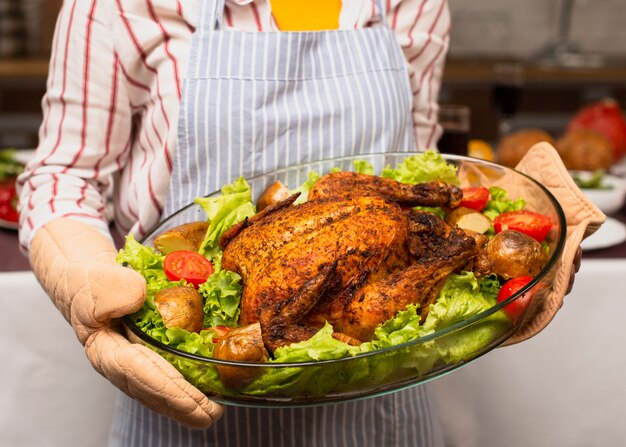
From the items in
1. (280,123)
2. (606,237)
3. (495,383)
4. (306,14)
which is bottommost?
(495,383)

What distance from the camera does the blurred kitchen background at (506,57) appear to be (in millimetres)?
4309

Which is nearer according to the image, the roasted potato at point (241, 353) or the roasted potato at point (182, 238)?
the roasted potato at point (241, 353)

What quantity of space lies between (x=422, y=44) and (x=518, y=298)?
0.66m

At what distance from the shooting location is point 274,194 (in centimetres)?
111

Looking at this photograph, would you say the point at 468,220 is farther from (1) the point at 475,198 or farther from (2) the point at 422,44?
(2) the point at 422,44

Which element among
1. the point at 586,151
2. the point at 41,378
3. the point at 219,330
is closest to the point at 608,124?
the point at 586,151

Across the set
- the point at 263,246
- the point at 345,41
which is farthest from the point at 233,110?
the point at 263,246

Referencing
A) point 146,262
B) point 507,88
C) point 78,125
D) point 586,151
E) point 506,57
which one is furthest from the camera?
point 506,57

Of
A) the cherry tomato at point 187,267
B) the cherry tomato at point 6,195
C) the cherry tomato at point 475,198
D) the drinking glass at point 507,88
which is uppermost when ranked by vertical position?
the cherry tomato at point 475,198

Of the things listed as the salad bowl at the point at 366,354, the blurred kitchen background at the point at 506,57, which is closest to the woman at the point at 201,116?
the salad bowl at the point at 366,354

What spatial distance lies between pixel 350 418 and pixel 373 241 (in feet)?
1.59

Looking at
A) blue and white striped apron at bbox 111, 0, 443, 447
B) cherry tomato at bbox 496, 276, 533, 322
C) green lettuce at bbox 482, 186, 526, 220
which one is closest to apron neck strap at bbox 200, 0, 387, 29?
blue and white striped apron at bbox 111, 0, 443, 447

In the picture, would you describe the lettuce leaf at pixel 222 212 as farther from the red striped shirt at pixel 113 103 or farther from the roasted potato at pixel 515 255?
the roasted potato at pixel 515 255

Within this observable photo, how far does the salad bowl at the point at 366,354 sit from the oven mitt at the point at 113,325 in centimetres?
2
